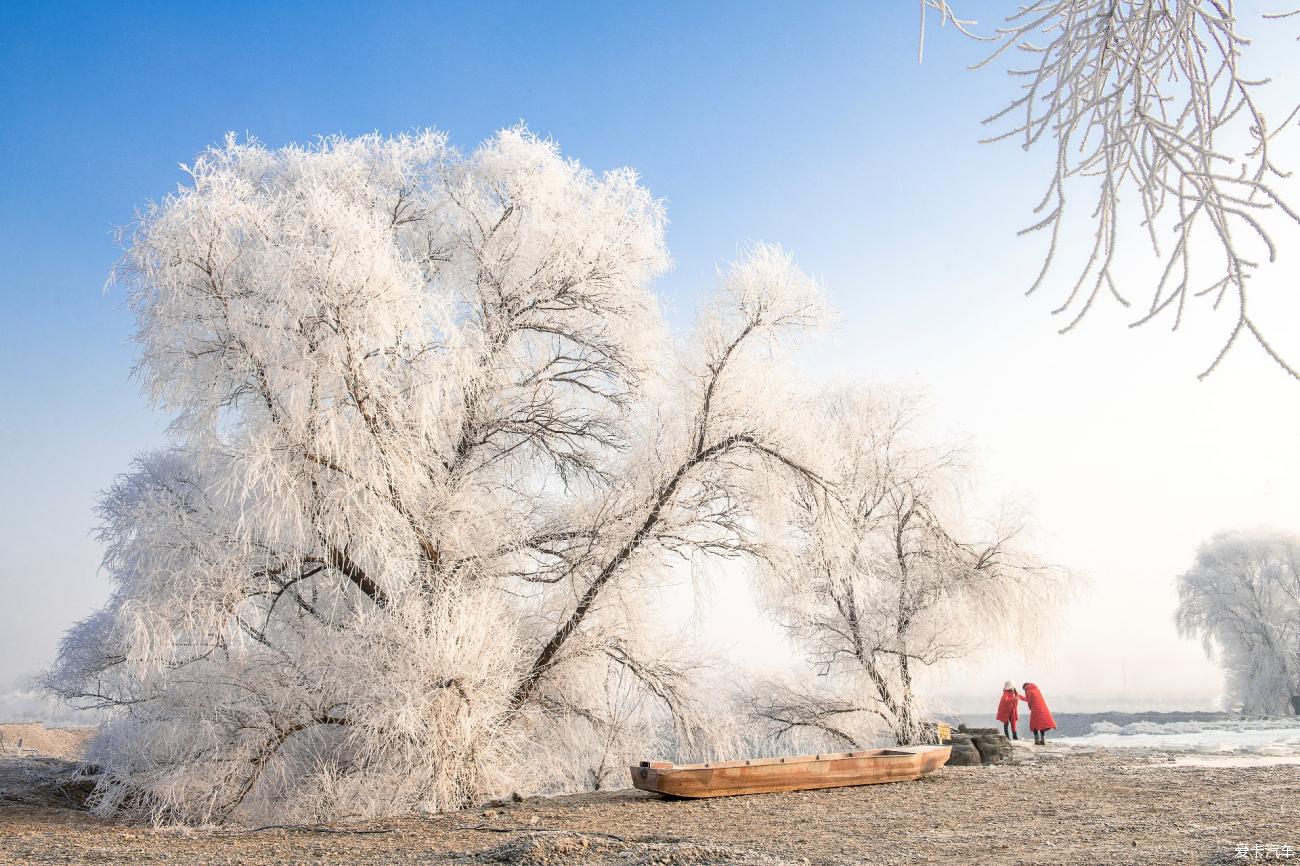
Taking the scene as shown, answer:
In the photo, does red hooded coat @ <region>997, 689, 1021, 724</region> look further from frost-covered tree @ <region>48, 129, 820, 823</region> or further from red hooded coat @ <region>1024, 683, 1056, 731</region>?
frost-covered tree @ <region>48, 129, 820, 823</region>

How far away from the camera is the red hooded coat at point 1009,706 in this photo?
52.6 feet

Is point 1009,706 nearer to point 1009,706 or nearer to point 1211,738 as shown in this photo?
point 1009,706

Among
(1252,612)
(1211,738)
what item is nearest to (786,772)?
(1211,738)

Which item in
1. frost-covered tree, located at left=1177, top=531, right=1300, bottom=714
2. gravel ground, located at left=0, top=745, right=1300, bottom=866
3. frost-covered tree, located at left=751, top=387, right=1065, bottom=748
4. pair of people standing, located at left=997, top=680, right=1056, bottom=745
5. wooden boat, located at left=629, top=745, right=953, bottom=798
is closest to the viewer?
gravel ground, located at left=0, top=745, right=1300, bottom=866

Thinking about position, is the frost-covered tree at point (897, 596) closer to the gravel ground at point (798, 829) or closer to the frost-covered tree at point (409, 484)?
the frost-covered tree at point (409, 484)

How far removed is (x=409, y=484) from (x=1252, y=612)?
25.9 meters

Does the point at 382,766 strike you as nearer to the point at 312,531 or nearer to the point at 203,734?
the point at 203,734

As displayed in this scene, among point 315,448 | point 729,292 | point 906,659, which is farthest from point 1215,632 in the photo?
point 315,448

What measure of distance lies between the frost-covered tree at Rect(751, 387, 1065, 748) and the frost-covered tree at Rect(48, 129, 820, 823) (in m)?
3.52

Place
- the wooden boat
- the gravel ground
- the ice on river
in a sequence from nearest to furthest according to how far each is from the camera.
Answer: the gravel ground < the wooden boat < the ice on river

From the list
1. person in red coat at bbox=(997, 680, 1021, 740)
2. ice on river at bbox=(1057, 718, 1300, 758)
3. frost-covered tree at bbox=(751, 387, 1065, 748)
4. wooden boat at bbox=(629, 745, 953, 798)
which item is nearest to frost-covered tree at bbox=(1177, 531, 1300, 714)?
ice on river at bbox=(1057, 718, 1300, 758)

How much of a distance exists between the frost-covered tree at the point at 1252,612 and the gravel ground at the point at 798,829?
18.8 meters

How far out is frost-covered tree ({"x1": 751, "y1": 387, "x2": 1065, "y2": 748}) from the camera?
13.8 m

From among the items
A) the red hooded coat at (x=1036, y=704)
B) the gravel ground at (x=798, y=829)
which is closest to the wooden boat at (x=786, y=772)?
the gravel ground at (x=798, y=829)
